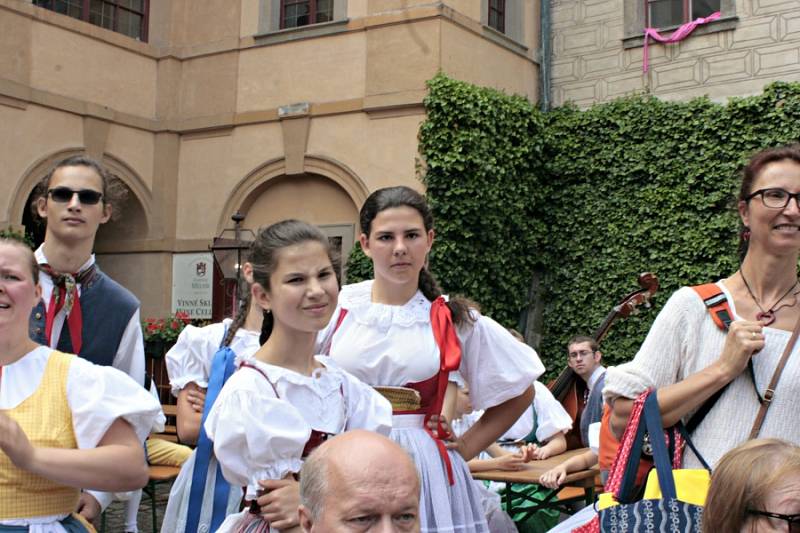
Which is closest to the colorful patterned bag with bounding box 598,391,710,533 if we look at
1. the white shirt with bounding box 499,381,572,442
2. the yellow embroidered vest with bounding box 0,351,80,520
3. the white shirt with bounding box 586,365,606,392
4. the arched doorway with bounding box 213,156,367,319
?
the yellow embroidered vest with bounding box 0,351,80,520

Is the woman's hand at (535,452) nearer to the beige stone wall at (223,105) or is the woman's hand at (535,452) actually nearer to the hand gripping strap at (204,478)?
the hand gripping strap at (204,478)

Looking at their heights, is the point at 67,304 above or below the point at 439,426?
above

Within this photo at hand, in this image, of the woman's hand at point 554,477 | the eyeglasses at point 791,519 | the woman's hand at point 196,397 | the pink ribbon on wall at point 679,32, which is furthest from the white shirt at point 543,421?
the pink ribbon on wall at point 679,32

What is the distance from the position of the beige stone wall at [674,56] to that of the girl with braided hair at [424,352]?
922 cm

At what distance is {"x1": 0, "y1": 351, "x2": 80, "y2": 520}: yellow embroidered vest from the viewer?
2279mm

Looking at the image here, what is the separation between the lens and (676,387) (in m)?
2.37

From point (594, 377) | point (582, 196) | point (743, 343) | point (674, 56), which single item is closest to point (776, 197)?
point (743, 343)

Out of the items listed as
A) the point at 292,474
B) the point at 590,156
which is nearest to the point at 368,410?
the point at 292,474

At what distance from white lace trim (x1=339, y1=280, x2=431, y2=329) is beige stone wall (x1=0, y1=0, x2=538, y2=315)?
26.8ft

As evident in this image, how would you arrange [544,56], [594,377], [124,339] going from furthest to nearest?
[544,56] < [594,377] < [124,339]

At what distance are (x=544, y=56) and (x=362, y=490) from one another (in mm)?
11834

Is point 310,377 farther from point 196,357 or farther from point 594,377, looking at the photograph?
point 594,377

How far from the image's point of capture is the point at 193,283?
12.8 m

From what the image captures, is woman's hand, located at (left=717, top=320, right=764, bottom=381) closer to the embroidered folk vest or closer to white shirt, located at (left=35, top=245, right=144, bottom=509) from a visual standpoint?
white shirt, located at (left=35, top=245, right=144, bottom=509)
